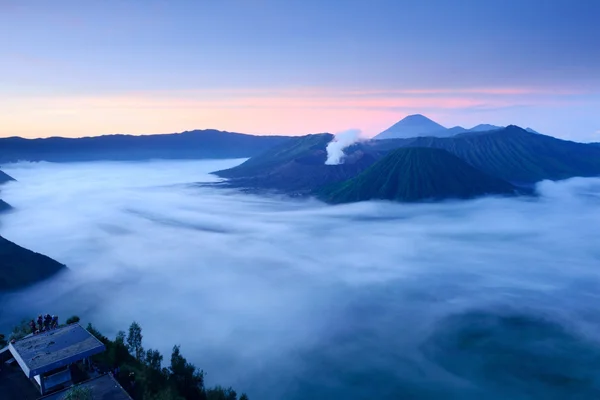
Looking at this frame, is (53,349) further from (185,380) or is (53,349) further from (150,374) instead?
(185,380)

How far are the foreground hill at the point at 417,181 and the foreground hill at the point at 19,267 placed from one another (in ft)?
397

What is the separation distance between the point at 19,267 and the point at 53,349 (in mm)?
53586

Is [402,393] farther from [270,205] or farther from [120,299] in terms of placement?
[270,205]

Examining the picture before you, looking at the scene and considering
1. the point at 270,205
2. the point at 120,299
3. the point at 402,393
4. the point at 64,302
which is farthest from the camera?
the point at 270,205

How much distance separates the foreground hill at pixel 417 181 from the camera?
183125 mm

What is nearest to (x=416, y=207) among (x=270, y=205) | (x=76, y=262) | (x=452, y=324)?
(x=270, y=205)

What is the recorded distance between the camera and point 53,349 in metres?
32.8

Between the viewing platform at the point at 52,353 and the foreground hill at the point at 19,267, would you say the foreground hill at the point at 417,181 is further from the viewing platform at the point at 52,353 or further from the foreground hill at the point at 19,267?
the viewing platform at the point at 52,353

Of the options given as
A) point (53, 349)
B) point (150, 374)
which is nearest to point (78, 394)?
point (53, 349)

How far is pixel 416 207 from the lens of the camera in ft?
572

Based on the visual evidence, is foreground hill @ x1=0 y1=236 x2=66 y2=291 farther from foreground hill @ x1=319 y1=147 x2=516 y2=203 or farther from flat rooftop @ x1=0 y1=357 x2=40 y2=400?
foreground hill @ x1=319 y1=147 x2=516 y2=203

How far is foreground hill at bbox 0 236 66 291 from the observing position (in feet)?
242

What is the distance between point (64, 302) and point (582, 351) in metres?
79.5

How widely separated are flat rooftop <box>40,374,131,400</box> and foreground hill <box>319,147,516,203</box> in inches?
6135
